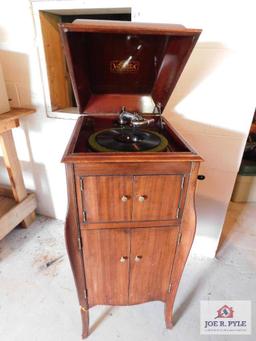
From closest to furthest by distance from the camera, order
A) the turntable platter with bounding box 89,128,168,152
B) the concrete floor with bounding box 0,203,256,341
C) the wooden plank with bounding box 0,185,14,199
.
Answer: the turntable platter with bounding box 89,128,168,152 → the concrete floor with bounding box 0,203,256,341 → the wooden plank with bounding box 0,185,14,199

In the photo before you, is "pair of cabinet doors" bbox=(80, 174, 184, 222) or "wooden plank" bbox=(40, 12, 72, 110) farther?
"wooden plank" bbox=(40, 12, 72, 110)

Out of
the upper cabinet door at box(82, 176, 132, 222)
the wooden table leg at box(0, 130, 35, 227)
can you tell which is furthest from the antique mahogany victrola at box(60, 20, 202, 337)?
the wooden table leg at box(0, 130, 35, 227)

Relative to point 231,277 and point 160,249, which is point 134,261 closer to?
point 160,249

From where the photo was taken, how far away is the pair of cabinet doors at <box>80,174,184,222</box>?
2.24 ft

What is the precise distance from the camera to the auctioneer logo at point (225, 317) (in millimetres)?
1074

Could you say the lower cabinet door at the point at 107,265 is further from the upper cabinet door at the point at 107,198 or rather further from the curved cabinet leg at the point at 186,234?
the curved cabinet leg at the point at 186,234

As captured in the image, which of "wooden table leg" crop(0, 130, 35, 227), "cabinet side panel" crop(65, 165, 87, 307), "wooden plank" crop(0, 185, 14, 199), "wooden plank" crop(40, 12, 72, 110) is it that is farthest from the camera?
"wooden plank" crop(0, 185, 14, 199)

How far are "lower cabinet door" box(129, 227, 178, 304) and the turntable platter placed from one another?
0.30m

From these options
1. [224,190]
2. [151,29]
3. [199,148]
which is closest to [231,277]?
[224,190]

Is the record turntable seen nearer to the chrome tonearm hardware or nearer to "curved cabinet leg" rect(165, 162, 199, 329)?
the chrome tonearm hardware

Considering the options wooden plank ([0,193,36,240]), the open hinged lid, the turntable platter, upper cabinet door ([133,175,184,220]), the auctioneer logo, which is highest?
the open hinged lid

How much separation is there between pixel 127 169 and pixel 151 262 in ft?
1.42

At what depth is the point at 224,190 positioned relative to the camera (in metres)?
1.25

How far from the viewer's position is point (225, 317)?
1.13 metres
